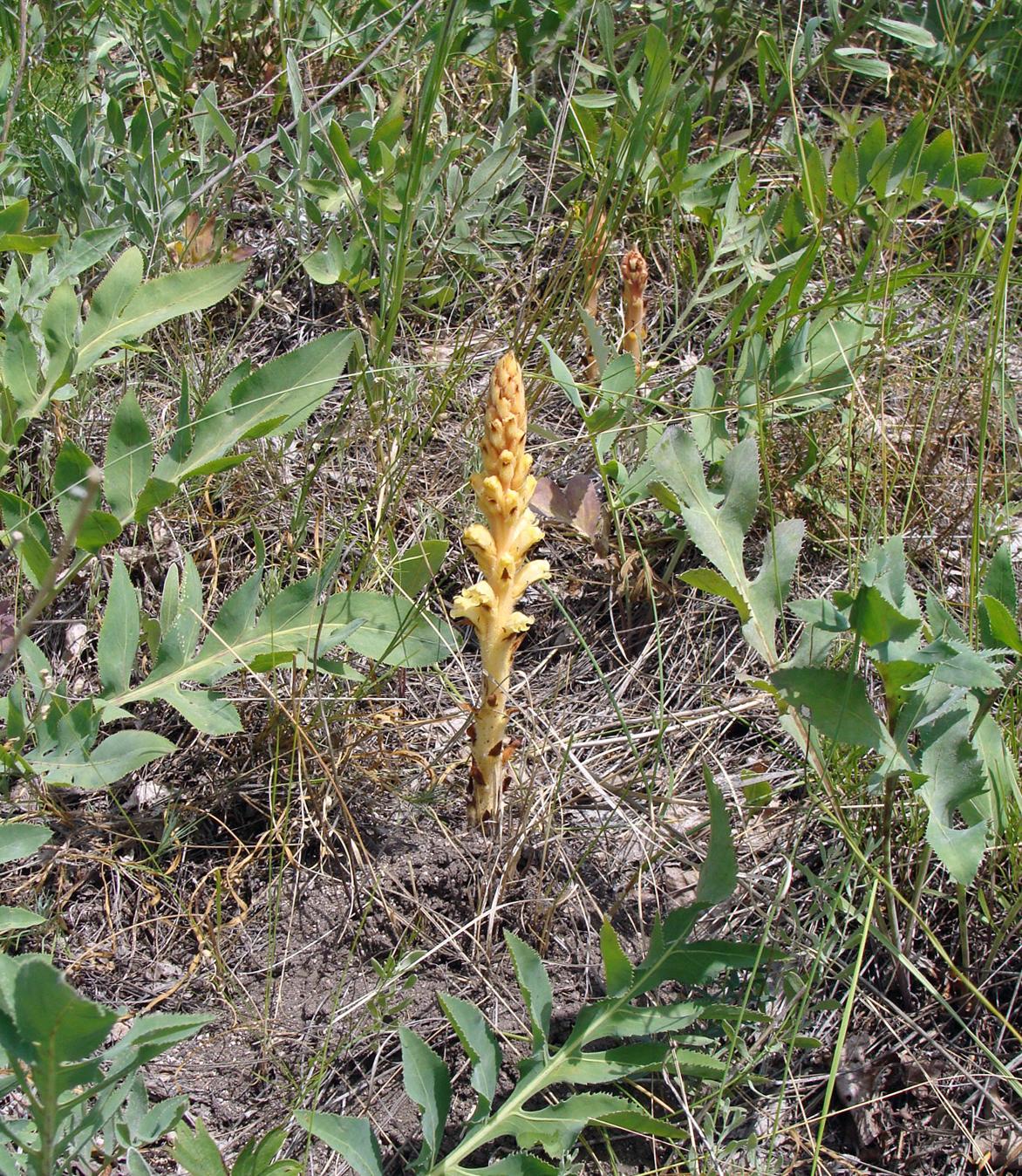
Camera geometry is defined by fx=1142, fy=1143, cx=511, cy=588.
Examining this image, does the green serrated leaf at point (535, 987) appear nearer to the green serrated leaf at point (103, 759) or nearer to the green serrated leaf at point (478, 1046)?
the green serrated leaf at point (478, 1046)

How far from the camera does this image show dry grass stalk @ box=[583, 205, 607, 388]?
2721mm

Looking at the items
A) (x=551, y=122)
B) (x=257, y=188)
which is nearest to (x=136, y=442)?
(x=257, y=188)

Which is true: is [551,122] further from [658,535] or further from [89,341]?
[89,341]

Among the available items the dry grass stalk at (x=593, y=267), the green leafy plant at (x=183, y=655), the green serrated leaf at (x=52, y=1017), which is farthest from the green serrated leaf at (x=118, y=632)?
the dry grass stalk at (x=593, y=267)

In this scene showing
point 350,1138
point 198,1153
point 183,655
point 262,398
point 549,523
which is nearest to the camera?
point 198,1153

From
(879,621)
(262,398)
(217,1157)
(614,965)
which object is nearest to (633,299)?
(262,398)

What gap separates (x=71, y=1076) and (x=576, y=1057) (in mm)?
746

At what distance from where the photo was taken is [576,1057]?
175cm

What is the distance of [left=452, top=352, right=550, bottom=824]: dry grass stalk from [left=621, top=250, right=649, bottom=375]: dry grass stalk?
89cm

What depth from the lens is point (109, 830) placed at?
2109 mm

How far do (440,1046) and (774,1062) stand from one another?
566 mm

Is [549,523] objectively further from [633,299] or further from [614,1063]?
[614,1063]

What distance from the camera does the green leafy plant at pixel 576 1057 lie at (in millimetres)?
1647

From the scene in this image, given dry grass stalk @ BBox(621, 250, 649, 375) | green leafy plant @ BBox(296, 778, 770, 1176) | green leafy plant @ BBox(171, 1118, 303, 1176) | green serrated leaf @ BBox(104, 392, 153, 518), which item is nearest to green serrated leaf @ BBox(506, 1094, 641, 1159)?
green leafy plant @ BBox(296, 778, 770, 1176)
